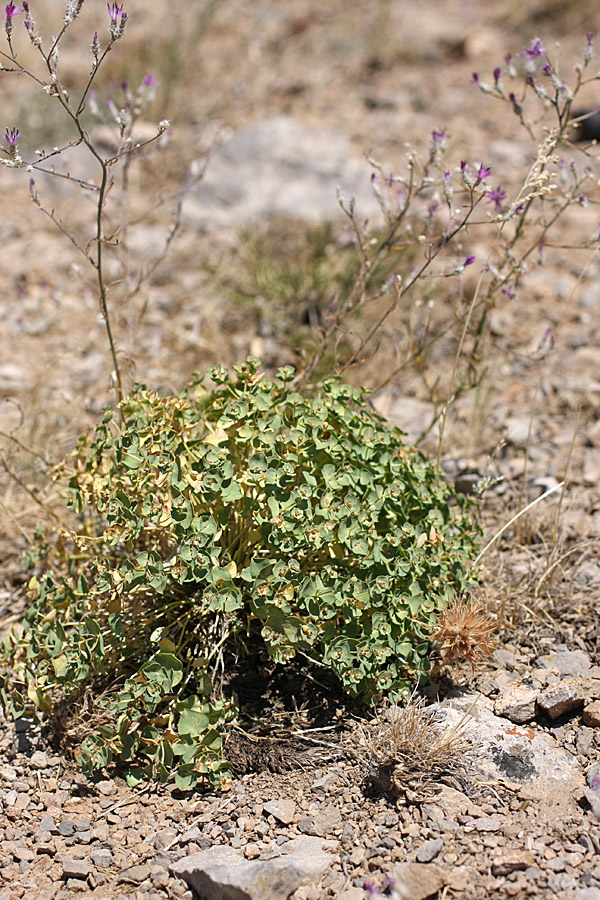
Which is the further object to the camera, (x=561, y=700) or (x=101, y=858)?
(x=561, y=700)

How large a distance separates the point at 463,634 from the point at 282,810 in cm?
68

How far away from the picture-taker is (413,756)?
2.23m

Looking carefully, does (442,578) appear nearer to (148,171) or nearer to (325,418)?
(325,418)

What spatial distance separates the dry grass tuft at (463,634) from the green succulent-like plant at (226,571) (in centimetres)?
4

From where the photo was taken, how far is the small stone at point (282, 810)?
2.20 m

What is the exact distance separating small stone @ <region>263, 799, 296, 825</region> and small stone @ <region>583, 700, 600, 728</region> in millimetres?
849

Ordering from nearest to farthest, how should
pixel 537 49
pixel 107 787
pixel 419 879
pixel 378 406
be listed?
1. pixel 419 879
2. pixel 107 787
3. pixel 537 49
4. pixel 378 406

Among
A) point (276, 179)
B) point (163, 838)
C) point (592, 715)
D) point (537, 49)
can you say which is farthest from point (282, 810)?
point (276, 179)

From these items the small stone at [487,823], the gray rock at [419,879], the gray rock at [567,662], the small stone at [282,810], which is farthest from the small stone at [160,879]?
the gray rock at [567,662]

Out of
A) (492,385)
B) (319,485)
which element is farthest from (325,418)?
(492,385)

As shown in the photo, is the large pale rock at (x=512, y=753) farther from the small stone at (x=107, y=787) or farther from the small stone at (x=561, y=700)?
the small stone at (x=107, y=787)

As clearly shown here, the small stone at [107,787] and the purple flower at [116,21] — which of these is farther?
the small stone at [107,787]

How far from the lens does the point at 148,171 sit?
18.9ft

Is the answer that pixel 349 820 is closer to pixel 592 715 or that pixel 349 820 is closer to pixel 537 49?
pixel 592 715
